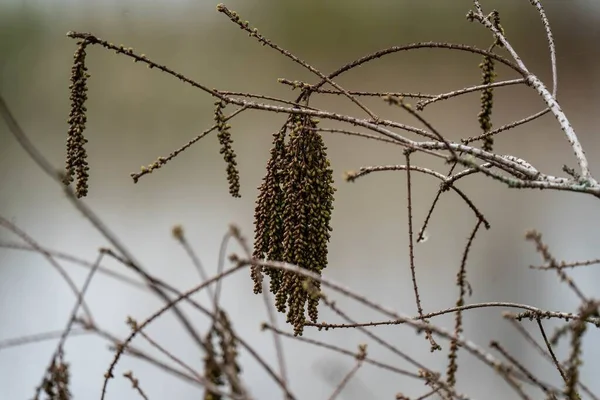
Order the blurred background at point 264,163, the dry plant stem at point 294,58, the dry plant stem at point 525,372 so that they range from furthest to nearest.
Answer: the blurred background at point 264,163 < the dry plant stem at point 294,58 < the dry plant stem at point 525,372

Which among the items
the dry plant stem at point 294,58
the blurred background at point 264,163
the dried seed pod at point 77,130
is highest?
the blurred background at point 264,163

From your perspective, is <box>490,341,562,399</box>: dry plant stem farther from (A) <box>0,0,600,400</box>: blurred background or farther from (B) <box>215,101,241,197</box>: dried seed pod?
(A) <box>0,0,600,400</box>: blurred background

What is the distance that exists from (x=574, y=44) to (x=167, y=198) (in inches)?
47.8

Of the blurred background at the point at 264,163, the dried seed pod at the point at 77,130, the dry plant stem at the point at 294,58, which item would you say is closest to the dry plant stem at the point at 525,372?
the dry plant stem at the point at 294,58

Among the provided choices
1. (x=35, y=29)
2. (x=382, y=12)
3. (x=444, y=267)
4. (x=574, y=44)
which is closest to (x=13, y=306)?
(x=35, y=29)

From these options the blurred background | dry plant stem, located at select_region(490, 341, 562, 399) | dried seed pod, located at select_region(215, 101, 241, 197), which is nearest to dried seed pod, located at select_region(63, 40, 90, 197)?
dried seed pod, located at select_region(215, 101, 241, 197)

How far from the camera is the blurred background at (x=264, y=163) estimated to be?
161 centimetres

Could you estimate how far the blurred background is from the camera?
161 centimetres

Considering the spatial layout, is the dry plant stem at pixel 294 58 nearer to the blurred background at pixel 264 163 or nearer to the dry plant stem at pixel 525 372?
the dry plant stem at pixel 525 372

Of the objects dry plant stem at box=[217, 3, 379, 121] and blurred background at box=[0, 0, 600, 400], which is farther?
blurred background at box=[0, 0, 600, 400]

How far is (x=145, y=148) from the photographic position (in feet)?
5.90

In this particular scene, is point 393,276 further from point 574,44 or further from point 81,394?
point 81,394

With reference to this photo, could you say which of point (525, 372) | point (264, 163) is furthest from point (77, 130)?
point (264, 163)

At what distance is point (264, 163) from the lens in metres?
1.72
